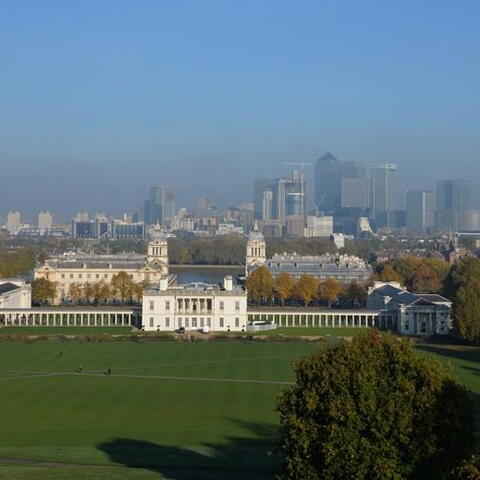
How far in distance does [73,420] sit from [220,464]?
24.2 feet

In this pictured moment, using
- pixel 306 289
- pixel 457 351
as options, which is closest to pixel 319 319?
pixel 306 289

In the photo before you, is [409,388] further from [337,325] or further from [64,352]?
[337,325]

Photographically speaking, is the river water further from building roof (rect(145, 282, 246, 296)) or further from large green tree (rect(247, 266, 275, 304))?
building roof (rect(145, 282, 246, 296))

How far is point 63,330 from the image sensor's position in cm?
6256

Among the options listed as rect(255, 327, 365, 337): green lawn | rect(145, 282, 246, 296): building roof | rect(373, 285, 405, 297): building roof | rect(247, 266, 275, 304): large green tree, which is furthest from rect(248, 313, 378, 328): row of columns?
rect(247, 266, 275, 304): large green tree

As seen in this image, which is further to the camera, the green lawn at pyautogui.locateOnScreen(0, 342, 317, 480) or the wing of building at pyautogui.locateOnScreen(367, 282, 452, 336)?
the wing of building at pyautogui.locateOnScreen(367, 282, 452, 336)

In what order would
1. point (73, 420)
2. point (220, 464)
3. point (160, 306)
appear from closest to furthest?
point (220, 464), point (73, 420), point (160, 306)

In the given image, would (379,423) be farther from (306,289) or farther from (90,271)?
(90,271)

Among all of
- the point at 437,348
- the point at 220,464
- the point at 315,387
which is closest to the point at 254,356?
the point at 437,348

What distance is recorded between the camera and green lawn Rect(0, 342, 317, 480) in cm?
2675

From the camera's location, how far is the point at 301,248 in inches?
5837

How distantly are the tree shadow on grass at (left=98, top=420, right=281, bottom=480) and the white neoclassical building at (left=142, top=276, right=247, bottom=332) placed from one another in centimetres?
3412

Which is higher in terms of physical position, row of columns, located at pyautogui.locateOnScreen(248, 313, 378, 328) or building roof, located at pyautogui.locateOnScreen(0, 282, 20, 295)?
building roof, located at pyautogui.locateOnScreen(0, 282, 20, 295)

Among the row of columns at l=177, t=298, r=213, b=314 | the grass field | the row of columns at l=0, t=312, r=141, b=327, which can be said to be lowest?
the grass field
